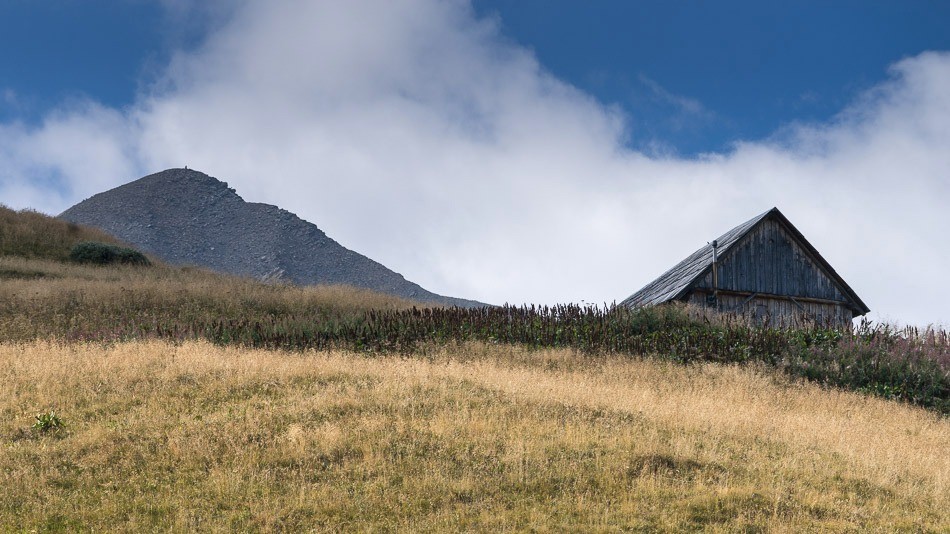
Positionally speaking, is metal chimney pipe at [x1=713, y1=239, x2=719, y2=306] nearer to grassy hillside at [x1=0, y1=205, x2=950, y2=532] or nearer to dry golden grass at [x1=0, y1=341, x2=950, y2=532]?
grassy hillside at [x1=0, y1=205, x2=950, y2=532]

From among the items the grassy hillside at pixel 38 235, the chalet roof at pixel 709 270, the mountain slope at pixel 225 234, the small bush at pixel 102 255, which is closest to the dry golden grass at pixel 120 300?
the small bush at pixel 102 255

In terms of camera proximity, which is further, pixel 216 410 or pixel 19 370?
pixel 19 370

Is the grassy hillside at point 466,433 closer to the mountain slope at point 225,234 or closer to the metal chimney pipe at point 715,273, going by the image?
the metal chimney pipe at point 715,273

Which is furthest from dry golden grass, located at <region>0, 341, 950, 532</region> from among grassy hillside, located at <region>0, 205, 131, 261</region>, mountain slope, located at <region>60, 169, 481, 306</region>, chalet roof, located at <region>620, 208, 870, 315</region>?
mountain slope, located at <region>60, 169, 481, 306</region>

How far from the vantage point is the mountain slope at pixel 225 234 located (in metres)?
79.9

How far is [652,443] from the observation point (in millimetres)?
10125

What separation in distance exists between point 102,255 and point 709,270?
31055 millimetres

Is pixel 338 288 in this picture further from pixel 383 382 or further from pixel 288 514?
pixel 288 514

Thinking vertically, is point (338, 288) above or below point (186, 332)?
above

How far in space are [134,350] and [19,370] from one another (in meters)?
2.52

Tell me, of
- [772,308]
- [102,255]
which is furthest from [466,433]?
[102,255]

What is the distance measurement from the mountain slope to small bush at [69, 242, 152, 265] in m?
32.9

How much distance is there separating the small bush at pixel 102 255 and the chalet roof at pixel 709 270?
27123 mm

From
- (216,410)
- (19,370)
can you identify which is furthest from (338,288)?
(216,410)
